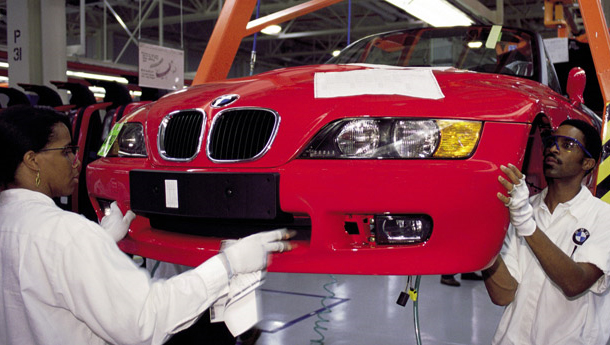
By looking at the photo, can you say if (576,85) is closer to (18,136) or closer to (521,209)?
(521,209)

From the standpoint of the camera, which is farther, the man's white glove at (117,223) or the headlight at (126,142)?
the headlight at (126,142)

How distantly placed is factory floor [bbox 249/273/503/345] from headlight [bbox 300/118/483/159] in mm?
1302

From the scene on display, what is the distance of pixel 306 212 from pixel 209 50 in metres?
2.32

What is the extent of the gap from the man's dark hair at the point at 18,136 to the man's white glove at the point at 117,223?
2.36ft

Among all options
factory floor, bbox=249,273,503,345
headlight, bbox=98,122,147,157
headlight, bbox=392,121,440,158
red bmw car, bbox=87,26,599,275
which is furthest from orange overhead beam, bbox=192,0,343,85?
headlight, bbox=392,121,440,158

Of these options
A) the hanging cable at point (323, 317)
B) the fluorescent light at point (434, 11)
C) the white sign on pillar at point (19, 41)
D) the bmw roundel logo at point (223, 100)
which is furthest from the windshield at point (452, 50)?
the white sign on pillar at point (19, 41)

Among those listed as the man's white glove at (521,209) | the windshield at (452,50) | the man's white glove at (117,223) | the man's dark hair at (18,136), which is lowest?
the man's white glove at (117,223)

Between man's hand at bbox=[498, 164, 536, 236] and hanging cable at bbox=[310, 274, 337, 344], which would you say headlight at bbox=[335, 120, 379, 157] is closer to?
man's hand at bbox=[498, 164, 536, 236]

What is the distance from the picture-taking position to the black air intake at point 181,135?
1.97 meters

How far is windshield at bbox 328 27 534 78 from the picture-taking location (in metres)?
2.78

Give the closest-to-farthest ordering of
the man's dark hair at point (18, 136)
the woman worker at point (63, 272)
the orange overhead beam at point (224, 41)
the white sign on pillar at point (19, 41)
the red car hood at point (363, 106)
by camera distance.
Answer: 1. the woman worker at point (63, 272)
2. the man's dark hair at point (18, 136)
3. the red car hood at point (363, 106)
4. the orange overhead beam at point (224, 41)
5. the white sign on pillar at point (19, 41)

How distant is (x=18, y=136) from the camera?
125 centimetres

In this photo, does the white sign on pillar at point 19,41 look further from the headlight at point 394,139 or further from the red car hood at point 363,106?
the headlight at point 394,139

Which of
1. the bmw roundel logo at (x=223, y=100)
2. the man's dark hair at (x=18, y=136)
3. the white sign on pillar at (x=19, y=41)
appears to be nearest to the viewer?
the man's dark hair at (x=18, y=136)
